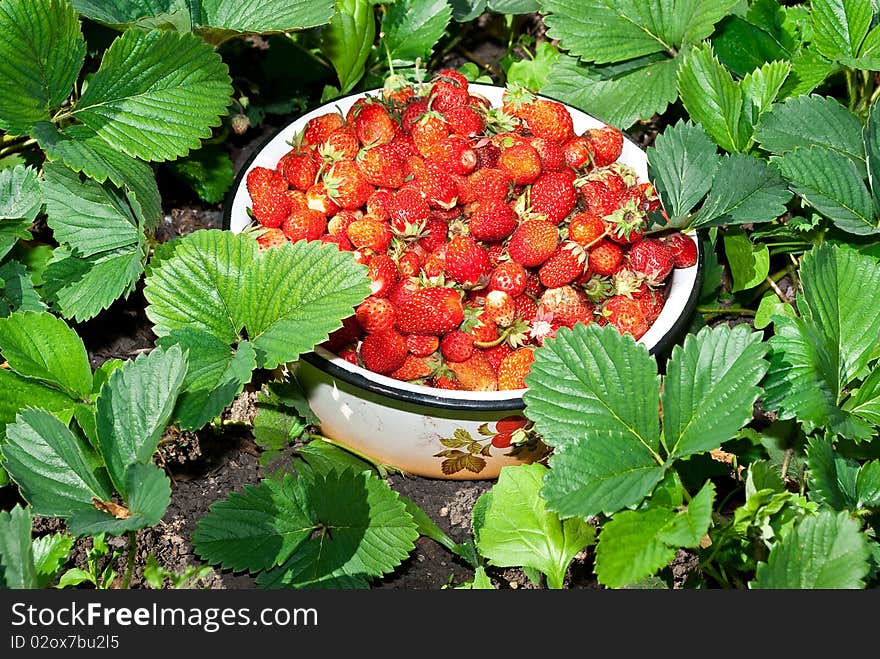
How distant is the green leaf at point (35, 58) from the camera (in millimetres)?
1234

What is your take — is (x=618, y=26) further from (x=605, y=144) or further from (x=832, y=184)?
(x=832, y=184)

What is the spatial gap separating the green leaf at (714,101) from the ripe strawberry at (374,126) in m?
0.43

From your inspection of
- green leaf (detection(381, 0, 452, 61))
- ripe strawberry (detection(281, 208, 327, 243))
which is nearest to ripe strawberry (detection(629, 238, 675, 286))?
ripe strawberry (detection(281, 208, 327, 243))

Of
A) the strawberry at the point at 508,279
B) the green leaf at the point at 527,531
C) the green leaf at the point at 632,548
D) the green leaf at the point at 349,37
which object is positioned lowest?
the green leaf at the point at 527,531

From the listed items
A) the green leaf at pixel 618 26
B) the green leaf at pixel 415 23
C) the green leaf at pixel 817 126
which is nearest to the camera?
the green leaf at pixel 817 126

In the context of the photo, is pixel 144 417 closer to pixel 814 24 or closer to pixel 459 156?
pixel 459 156

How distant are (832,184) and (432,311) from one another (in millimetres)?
583

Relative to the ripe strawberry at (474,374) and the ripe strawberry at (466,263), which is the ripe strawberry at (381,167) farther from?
the ripe strawberry at (474,374)

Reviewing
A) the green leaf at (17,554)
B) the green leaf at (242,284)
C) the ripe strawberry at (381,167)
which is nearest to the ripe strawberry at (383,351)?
the green leaf at (242,284)

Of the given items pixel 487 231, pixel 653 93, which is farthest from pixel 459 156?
pixel 653 93

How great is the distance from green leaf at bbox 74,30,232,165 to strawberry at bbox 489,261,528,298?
0.44 meters

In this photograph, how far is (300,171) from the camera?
136 centimetres

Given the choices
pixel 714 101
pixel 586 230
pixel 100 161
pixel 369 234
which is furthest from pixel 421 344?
pixel 714 101

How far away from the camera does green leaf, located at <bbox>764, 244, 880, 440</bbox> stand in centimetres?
118
